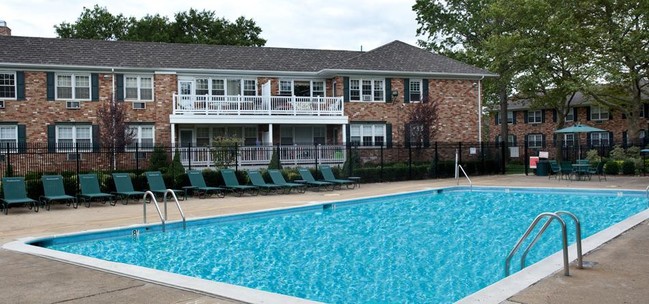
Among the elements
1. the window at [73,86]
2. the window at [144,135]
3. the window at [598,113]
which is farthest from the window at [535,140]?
the window at [73,86]

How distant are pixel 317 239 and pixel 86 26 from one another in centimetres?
4427

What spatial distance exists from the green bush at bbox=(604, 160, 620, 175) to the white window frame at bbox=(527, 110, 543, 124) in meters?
23.7

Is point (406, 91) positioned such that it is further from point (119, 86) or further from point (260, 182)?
point (119, 86)

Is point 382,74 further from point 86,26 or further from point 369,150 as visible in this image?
point 86,26

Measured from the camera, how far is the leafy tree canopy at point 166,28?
49062mm

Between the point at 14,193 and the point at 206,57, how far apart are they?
17.6 meters

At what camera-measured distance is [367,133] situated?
32406 mm

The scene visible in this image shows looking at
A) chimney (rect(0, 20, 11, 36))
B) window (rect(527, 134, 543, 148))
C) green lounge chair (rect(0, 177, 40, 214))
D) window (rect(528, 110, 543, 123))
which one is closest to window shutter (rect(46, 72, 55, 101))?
chimney (rect(0, 20, 11, 36))

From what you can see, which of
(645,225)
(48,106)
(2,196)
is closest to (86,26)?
(48,106)

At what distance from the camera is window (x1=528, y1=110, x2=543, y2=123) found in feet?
170

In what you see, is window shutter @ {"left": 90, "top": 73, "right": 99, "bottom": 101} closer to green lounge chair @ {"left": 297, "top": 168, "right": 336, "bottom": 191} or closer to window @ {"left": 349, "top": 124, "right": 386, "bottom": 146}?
green lounge chair @ {"left": 297, "top": 168, "right": 336, "bottom": 191}

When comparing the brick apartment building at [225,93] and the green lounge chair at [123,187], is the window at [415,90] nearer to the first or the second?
the brick apartment building at [225,93]

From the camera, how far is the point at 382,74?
32.3 metres

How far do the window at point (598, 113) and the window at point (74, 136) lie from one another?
1513 inches
